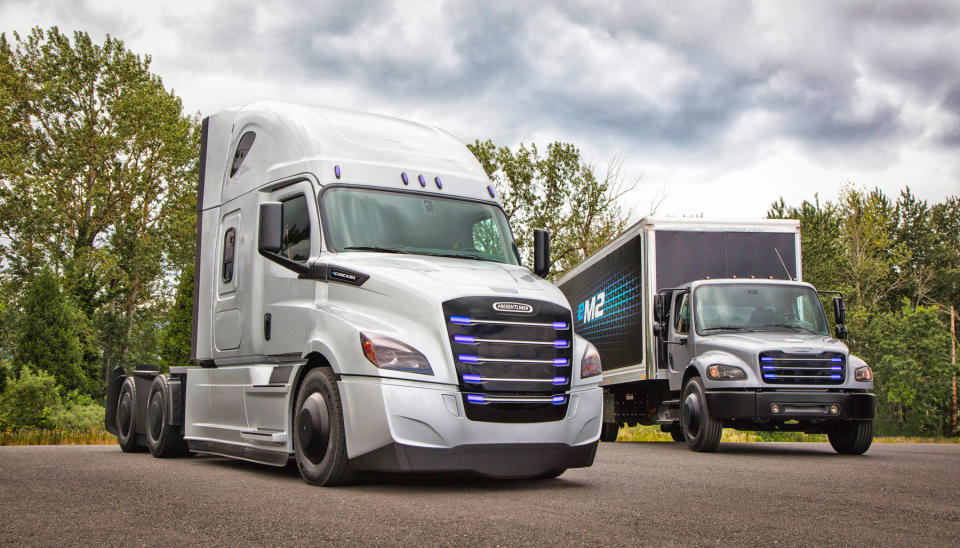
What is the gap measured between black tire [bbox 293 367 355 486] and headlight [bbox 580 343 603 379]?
6.85 feet

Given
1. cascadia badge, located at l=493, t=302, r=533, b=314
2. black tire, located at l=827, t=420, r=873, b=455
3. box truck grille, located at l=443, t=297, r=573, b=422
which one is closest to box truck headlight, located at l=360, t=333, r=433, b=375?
box truck grille, located at l=443, t=297, r=573, b=422

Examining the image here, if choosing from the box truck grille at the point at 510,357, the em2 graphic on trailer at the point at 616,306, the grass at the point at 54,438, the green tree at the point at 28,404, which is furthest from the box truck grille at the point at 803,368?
the green tree at the point at 28,404

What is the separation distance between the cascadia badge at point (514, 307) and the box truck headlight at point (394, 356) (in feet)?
2.42

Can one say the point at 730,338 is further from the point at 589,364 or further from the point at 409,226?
the point at 409,226

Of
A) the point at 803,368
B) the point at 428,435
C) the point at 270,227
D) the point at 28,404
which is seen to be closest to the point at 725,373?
the point at 803,368

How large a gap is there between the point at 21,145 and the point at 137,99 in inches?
205

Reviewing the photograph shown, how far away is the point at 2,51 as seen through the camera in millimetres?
39219

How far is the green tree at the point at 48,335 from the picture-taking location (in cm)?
2612

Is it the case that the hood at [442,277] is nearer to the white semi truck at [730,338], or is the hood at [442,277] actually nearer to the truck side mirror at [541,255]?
the truck side mirror at [541,255]

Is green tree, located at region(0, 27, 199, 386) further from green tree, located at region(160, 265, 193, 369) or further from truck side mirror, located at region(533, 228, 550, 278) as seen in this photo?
truck side mirror, located at region(533, 228, 550, 278)

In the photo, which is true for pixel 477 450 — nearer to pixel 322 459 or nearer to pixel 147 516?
pixel 322 459

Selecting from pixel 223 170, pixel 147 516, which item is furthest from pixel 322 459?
pixel 223 170

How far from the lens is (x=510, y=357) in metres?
7.42

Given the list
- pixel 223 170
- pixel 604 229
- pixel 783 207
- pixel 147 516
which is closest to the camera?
pixel 147 516
